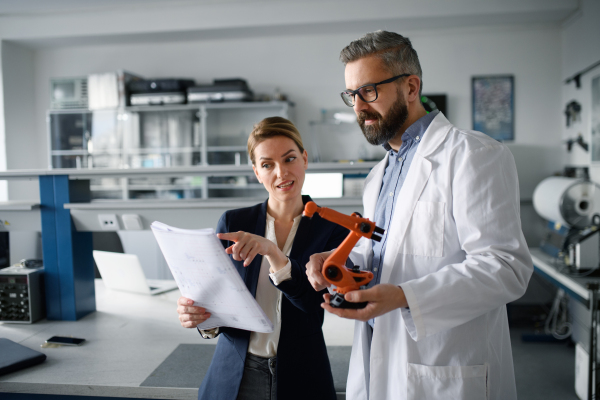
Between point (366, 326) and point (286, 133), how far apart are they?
1.99 feet

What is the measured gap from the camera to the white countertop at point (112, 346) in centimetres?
139

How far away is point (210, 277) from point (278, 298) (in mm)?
285

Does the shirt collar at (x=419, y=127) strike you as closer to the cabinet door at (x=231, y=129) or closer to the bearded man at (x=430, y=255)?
the bearded man at (x=430, y=255)

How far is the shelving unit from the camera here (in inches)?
184

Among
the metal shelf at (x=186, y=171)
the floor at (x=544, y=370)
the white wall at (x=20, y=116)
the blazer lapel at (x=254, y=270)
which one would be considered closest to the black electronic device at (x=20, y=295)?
A: the metal shelf at (x=186, y=171)

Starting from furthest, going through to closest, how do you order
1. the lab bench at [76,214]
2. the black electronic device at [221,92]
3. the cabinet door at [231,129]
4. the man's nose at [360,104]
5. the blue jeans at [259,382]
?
the cabinet door at [231,129]
the black electronic device at [221,92]
the lab bench at [76,214]
the blue jeans at [259,382]
the man's nose at [360,104]

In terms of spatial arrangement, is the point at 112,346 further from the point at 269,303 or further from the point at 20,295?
the point at 269,303

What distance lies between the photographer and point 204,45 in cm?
495

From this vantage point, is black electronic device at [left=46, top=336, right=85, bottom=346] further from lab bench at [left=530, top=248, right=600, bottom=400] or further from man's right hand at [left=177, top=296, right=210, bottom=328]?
lab bench at [left=530, top=248, right=600, bottom=400]

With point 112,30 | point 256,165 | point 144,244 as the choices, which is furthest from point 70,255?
point 112,30

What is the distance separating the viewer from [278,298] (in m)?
1.27

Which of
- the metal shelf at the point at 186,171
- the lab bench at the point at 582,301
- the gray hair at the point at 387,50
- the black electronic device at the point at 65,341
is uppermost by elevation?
the gray hair at the point at 387,50

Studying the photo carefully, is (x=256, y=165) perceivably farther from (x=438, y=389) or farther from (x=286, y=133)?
(x=438, y=389)

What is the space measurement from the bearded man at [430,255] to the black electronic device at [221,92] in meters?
3.46
